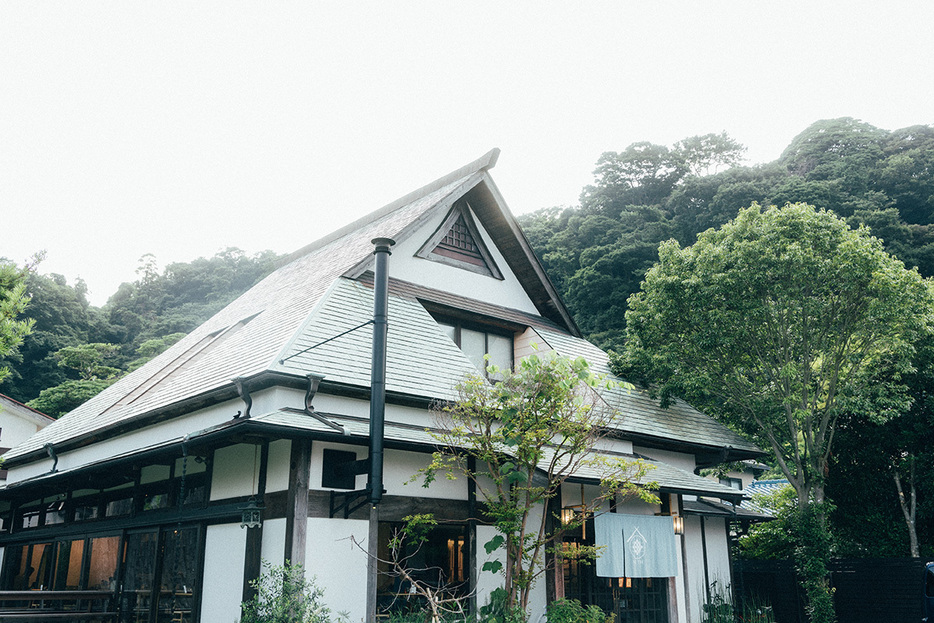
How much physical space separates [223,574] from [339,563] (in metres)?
1.93

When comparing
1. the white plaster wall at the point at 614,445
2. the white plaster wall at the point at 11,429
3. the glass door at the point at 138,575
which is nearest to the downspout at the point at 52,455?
the glass door at the point at 138,575

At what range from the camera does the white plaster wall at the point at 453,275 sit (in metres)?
14.6

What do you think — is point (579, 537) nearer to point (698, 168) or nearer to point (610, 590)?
point (610, 590)

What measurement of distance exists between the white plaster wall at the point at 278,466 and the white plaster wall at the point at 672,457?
312 inches

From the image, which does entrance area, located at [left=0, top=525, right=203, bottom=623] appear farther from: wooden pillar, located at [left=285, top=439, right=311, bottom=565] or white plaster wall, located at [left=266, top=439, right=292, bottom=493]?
wooden pillar, located at [left=285, top=439, right=311, bottom=565]

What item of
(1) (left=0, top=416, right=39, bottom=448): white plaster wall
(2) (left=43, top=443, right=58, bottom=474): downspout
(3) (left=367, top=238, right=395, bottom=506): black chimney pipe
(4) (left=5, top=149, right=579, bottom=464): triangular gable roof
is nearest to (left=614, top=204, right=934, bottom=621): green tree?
(4) (left=5, top=149, right=579, bottom=464): triangular gable roof

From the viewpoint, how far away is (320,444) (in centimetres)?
995

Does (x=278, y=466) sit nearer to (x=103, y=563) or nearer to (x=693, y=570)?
(x=103, y=563)

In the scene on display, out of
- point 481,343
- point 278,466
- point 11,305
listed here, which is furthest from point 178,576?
point 481,343

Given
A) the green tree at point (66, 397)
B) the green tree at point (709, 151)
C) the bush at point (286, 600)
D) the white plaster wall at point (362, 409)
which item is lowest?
the bush at point (286, 600)

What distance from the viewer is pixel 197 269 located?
58500 mm

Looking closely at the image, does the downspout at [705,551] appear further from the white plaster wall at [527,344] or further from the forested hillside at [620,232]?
the forested hillside at [620,232]

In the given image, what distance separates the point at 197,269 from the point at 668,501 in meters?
52.2

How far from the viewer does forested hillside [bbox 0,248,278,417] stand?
4219cm
